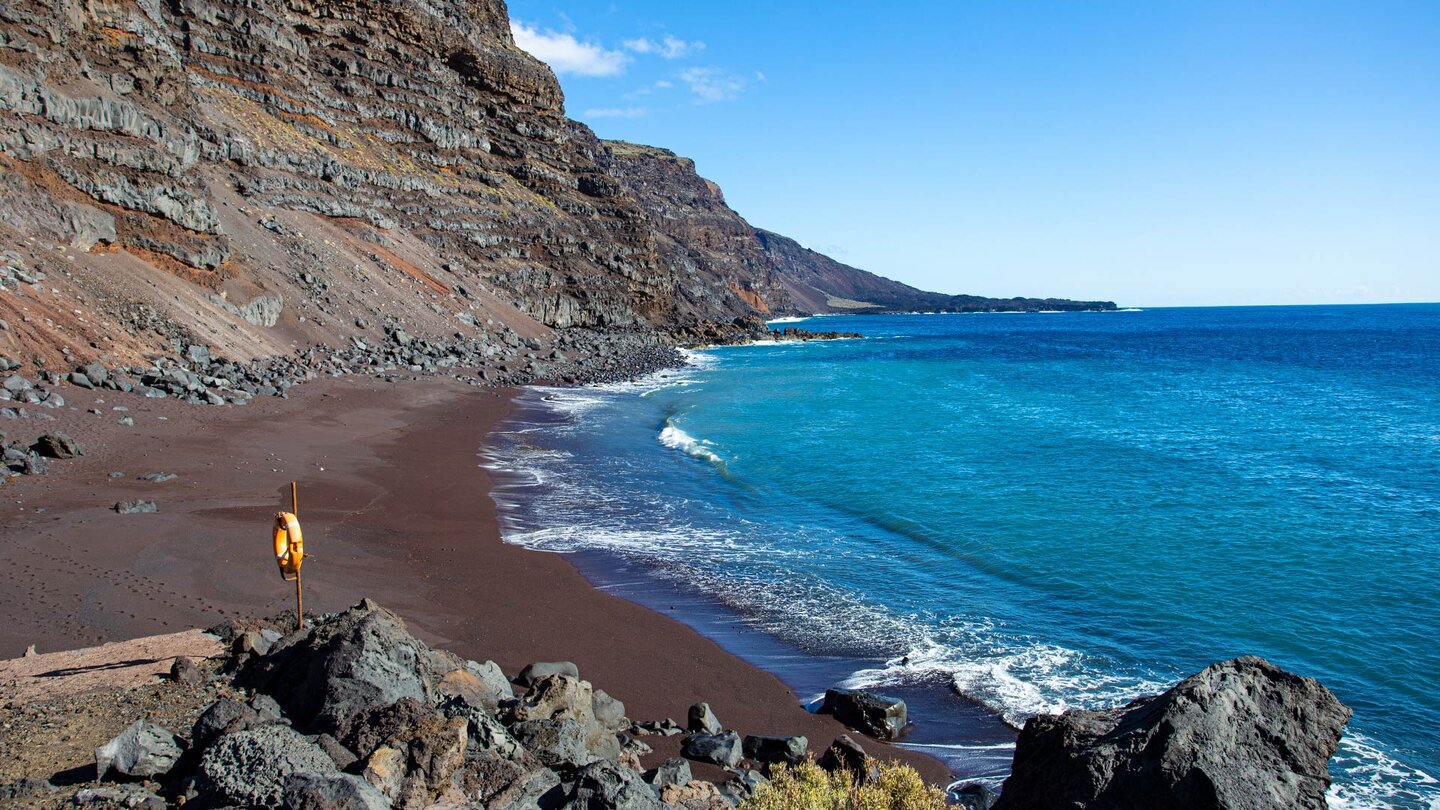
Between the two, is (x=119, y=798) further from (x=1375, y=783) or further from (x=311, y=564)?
(x=1375, y=783)

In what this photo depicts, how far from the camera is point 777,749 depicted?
929 cm

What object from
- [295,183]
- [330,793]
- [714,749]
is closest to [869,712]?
[714,749]

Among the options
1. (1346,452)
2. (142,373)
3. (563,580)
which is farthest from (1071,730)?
(1346,452)

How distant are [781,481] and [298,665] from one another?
725 inches

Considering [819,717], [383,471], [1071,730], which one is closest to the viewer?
[1071,730]

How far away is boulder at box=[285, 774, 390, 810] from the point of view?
542 centimetres

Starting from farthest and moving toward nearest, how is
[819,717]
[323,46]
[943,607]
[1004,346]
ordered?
1. [1004,346]
2. [323,46]
3. [943,607]
4. [819,717]

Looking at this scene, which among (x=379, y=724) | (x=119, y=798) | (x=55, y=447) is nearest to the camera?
(x=119, y=798)

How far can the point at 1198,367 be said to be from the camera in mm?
66812

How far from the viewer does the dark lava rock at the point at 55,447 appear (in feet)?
55.0

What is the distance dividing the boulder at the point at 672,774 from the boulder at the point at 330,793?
251 cm

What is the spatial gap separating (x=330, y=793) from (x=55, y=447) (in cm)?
1556

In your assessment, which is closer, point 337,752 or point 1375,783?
point 337,752

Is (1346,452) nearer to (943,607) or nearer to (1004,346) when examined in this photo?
(943,607)
